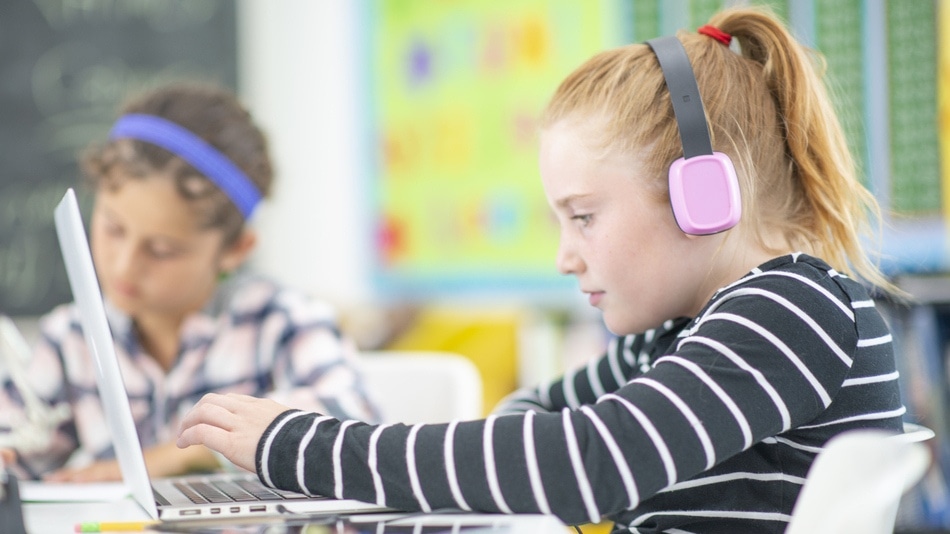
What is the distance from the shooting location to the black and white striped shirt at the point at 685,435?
2.00 ft

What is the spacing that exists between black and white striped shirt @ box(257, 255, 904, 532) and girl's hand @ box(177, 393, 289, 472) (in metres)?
0.01

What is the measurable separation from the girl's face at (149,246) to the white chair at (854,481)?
3.02 feet

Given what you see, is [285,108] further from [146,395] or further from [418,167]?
[146,395]

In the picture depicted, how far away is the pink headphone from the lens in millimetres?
727

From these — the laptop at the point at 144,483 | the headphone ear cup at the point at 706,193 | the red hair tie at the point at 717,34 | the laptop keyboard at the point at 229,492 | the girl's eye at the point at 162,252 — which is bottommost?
the laptop keyboard at the point at 229,492

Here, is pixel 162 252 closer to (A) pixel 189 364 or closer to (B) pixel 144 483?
(A) pixel 189 364

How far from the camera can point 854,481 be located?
1.63 ft

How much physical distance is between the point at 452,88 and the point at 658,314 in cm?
210

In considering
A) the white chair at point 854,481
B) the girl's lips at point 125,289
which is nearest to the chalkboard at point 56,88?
the girl's lips at point 125,289

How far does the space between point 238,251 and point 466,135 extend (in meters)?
1.54

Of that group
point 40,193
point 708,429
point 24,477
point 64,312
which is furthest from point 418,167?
point 708,429

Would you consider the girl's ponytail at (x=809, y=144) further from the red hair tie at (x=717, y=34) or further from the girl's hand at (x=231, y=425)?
the girl's hand at (x=231, y=425)

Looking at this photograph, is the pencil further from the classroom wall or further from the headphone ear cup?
the classroom wall

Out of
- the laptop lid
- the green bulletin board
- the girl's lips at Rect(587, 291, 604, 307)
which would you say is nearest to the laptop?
the laptop lid
